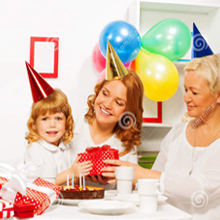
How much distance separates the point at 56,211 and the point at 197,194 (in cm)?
63

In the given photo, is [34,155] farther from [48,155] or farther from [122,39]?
[122,39]

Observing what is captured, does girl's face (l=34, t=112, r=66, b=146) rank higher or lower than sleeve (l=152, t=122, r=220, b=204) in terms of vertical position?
higher

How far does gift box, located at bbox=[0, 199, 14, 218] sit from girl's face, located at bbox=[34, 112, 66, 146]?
858 mm

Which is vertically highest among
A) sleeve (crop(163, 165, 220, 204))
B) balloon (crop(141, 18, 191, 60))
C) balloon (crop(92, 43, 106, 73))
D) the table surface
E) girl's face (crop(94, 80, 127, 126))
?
balloon (crop(141, 18, 191, 60))

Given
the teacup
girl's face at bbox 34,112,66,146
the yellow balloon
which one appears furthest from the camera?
the yellow balloon

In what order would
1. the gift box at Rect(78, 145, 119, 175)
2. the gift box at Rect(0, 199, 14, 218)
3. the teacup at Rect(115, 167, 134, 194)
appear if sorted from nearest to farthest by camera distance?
the gift box at Rect(0, 199, 14, 218) < the teacup at Rect(115, 167, 134, 194) < the gift box at Rect(78, 145, 119, 175)

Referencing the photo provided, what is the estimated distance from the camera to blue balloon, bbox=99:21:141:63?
1776 millimetres

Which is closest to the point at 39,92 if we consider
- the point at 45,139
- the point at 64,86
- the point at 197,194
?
the point at 45,139

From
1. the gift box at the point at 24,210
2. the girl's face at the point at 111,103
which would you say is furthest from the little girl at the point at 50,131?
the gift box at the point at 24,210

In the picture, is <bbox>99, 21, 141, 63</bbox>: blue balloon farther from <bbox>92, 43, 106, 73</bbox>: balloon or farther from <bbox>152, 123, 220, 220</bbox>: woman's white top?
<bbox>152, 123, 220, 220</bbox>: woman's white top

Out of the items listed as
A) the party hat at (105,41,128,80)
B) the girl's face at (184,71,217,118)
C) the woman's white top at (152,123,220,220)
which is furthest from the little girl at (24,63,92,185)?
the girl's face at (184,71,217,118)

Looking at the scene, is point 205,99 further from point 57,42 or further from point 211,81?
point 57,42

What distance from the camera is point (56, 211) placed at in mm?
858

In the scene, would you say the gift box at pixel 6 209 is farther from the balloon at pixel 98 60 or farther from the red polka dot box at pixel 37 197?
the balloon at pixel 98 60
